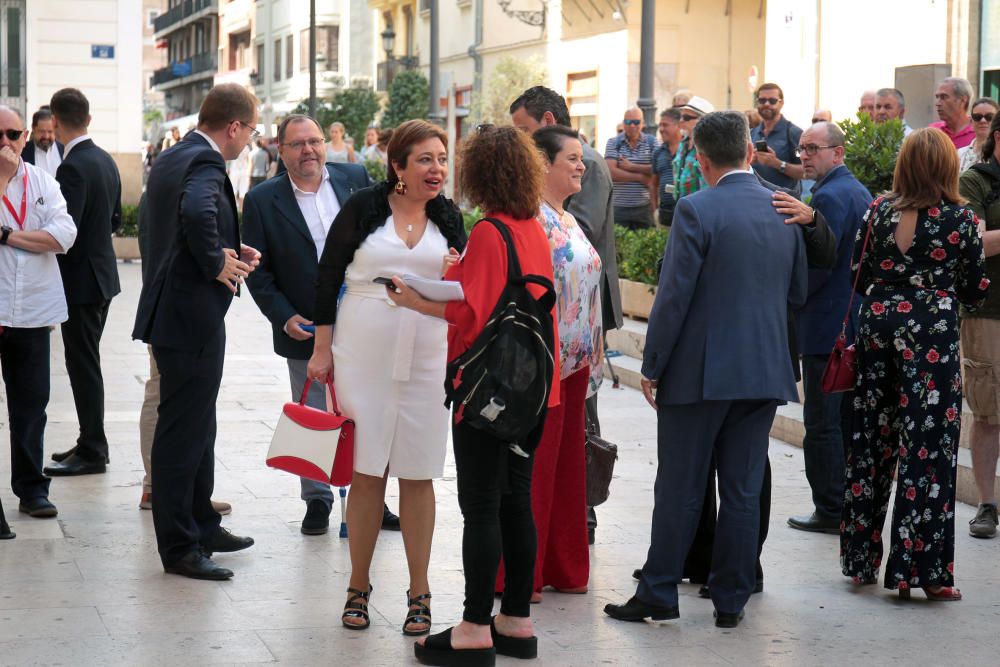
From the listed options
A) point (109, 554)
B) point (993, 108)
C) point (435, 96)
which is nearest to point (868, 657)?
point (109, 554)

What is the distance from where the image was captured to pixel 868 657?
557cm

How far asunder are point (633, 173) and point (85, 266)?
298 inches

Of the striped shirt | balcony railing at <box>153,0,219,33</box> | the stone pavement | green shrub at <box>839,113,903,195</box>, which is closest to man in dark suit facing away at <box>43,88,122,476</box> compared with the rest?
the stone pavement

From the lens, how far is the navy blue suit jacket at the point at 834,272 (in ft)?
23.8

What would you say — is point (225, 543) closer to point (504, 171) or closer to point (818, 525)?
point (504, 171)

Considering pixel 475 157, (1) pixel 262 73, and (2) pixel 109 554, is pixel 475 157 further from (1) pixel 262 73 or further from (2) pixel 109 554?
(1) pixel 262 73

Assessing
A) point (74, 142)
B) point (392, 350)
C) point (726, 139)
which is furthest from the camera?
point (74, 142)

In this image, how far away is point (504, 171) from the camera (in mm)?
5254

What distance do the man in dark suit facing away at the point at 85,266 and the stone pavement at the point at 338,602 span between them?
309mm

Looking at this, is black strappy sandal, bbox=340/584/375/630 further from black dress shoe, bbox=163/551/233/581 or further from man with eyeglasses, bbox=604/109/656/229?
man with eyeglasses, bbox=604/109/656/229

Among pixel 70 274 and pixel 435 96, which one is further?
pixel 435 96

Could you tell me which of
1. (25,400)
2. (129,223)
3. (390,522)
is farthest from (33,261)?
(129,223)

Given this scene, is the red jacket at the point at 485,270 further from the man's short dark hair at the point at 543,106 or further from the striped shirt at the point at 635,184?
the striped shirt at the point at 635,184

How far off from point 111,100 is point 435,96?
6.20 metres
